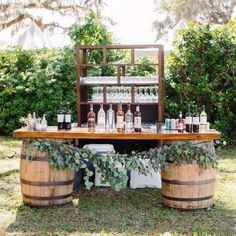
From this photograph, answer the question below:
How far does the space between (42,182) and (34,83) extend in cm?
568

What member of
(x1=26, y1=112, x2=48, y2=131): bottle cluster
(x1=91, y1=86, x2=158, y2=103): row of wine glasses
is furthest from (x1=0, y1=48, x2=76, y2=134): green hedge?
(x1=26, y1=112, x2=48, y2=131): bottle cluster

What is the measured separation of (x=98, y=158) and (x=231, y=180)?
236 centimetres

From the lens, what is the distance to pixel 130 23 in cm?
2844

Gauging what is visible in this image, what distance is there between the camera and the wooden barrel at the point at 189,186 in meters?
4.63

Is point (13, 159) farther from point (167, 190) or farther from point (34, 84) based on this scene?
point (167, 190)

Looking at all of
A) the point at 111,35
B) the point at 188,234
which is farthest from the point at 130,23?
the point at 188,234

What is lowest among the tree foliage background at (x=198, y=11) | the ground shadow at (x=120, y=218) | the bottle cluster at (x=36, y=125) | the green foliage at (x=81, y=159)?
the ground shadow at (x=120, y=218)

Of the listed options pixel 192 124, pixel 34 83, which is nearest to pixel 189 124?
pixel 192 124

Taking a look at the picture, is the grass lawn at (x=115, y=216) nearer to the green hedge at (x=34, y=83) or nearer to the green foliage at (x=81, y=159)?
the green foliage at (x=81, y=159)

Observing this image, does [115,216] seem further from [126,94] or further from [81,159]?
[126,94]

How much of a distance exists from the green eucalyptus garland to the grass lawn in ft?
1.08

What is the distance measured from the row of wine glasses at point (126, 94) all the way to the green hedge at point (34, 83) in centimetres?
311

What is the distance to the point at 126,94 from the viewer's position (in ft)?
21.4

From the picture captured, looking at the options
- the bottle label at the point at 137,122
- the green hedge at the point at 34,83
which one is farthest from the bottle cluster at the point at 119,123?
the green hedge at the point at 34,83
